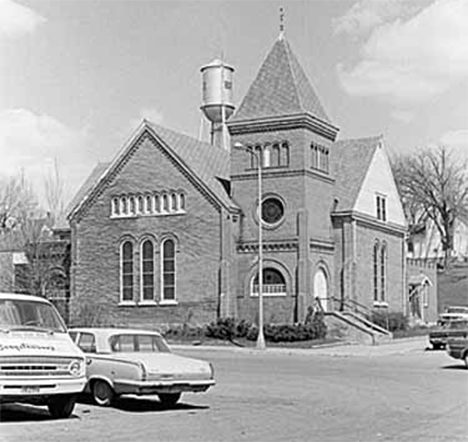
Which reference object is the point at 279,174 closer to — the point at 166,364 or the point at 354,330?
the point at 354,330

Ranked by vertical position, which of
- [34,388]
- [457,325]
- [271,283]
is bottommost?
[34,388]

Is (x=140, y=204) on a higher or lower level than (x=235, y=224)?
higher

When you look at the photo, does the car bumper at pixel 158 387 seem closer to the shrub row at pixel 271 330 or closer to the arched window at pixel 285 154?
the shrub row at pixel 271 330

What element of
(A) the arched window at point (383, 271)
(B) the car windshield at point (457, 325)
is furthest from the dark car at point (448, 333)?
(A) the arched window at point (383, 271)

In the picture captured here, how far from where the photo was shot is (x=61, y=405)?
15023mm

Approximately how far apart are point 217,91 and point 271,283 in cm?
2413

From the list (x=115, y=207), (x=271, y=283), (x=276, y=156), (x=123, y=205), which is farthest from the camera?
(x=115, y=207)

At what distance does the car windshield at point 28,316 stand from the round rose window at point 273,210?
122 feet

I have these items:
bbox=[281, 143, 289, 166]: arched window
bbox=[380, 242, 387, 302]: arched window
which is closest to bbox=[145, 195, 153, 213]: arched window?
bbox=[281, 143, 289, 166]: arched window

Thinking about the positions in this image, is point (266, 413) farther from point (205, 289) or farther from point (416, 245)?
point (416, 245)

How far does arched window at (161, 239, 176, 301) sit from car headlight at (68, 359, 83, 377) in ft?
128

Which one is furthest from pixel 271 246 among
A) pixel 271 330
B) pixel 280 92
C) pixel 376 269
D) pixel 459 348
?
pixel 459 348

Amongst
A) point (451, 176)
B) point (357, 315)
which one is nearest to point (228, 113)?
point (357, 315)

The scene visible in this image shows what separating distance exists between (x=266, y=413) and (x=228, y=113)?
56692mm
